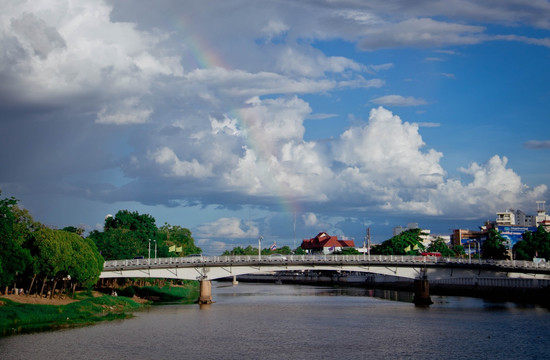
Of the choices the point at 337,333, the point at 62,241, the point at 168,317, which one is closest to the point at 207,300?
the point at 168,317

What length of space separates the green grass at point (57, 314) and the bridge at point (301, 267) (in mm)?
14086

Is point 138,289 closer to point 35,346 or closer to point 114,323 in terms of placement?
point 114,323

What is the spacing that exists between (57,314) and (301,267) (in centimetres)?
5026

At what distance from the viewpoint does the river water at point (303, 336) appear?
230 ft

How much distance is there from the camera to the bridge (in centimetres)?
13238

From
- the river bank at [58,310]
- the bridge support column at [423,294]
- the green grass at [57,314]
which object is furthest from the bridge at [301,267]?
the green grass at [57,314]

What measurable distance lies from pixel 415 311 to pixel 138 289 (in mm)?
66982

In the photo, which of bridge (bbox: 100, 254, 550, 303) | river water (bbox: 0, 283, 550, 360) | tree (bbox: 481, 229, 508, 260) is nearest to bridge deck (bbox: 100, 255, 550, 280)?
bridge (bbox: 100, 254, 550, 303)

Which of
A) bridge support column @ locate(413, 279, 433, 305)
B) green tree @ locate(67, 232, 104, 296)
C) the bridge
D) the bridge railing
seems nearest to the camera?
green tree @ locate(67, 232, 104, 296)

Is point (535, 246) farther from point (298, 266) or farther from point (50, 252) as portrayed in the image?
point (50, 252)

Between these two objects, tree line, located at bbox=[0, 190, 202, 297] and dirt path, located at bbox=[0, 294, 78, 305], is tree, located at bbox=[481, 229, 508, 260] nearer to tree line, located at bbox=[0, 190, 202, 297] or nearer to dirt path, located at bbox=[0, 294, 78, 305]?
tree line, located at bbox=[0, 190, 202, 297]

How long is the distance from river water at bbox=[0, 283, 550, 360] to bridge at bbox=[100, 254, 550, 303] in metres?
14.3

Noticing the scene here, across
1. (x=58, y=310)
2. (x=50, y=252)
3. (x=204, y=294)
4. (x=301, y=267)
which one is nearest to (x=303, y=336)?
(x=58, y=310)

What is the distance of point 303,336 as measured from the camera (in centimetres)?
8425
